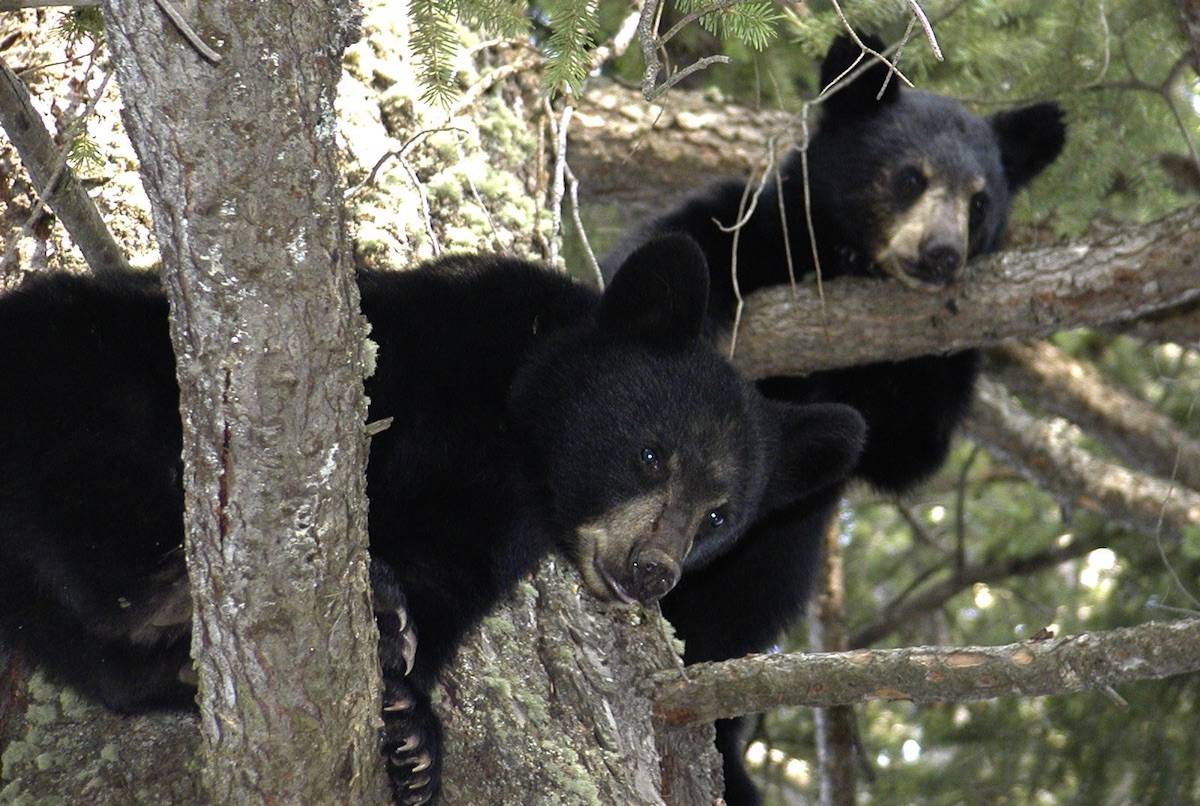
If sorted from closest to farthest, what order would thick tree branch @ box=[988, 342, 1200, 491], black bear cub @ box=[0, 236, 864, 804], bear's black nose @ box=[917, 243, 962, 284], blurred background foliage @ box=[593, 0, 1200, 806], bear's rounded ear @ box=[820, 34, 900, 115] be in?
black bear cub @ box=[0, 236, 864, 804] → bear's black nose @ box=[917, 243, 962, 284] → blurred background foliage @ box=[593, 0, 1200, 806] → bear's rounded ear @ box=[820, 34, 900, 115] → thick tree branch @ box=[988, 342, 1200, 491]

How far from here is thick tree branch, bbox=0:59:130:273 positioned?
314cm

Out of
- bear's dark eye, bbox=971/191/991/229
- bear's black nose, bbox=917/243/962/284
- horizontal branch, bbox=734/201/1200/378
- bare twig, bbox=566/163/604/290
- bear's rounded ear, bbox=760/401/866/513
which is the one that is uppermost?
bare twig, bbox=566/163/604/290

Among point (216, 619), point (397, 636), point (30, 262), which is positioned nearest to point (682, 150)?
Result: point (30, 262)

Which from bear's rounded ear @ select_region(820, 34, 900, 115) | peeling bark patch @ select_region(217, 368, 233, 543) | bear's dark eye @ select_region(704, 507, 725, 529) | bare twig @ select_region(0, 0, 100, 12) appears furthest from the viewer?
bear's rounded ear @ select_region(820, 34, 900, 115)

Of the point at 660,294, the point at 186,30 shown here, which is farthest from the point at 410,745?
the point at 186,30

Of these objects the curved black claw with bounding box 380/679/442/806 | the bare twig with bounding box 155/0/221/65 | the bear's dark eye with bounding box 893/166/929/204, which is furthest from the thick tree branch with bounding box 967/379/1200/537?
the bare twig with bounding box 155/0/221/65

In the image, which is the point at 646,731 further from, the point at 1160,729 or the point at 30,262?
the point at 1160,729

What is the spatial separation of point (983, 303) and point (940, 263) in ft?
0.73

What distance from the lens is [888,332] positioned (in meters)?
5.21

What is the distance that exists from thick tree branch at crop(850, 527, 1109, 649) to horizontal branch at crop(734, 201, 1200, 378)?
215 centimetres

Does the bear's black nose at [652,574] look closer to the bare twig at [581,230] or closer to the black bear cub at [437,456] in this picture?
the black bear cub at [437,456]

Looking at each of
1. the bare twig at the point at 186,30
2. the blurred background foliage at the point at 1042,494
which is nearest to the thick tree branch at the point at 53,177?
the bare twig at the point at 186,30

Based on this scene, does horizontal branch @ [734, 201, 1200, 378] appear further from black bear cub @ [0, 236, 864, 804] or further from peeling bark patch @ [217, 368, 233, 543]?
peeling bark patch @ [217, 368, 233, 543]

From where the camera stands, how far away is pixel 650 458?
368 cm
